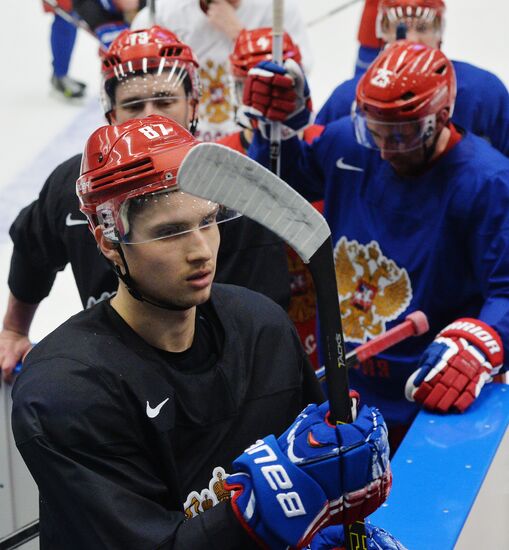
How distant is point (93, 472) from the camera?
4.36 ft

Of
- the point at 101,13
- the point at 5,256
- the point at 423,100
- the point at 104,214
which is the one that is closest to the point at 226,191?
the point at 104,214

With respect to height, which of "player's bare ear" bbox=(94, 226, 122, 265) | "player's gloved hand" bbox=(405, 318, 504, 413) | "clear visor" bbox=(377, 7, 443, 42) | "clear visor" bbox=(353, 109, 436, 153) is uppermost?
"player's bare ear" bbox=(94, 226, 122, 265)

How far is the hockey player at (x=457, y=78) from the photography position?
2818mm

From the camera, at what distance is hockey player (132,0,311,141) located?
3514 millimetres

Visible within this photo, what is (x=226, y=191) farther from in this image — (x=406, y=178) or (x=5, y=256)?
(x=5, y=256)

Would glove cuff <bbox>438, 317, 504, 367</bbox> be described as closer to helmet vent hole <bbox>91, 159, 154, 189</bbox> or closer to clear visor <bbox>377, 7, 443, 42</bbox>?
helmet vent hole <bbox>91, 159, 154, 189</bbox>

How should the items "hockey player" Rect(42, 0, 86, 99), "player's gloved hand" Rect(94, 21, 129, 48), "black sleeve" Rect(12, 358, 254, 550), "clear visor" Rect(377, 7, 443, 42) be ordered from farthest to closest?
"hockey player" Rect(42, 0, 86, 99) → "player's gloved hand" Rect(94, 21, 129, 48) → "clear visor" Rect(377, 7, 443, 42) → "black sleeve" Rect(12, 358, 254, 550)

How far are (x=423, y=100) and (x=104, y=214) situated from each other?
962mm

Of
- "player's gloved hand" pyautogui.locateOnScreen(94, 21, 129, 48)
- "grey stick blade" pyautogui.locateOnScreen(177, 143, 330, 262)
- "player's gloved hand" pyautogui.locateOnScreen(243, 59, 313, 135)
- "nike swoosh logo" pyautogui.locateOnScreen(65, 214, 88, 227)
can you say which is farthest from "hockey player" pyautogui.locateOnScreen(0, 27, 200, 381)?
"player's gloved hand" pyautogui.locateOnScreen(94, 21, 129, 48)

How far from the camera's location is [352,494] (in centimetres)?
129

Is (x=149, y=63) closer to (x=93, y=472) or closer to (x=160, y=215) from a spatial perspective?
(x=160, y=215)

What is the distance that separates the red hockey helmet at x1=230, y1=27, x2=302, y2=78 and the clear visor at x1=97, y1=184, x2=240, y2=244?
1344mm

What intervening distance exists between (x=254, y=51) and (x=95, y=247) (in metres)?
0.83

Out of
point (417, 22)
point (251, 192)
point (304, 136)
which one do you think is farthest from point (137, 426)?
point (417, 22)
